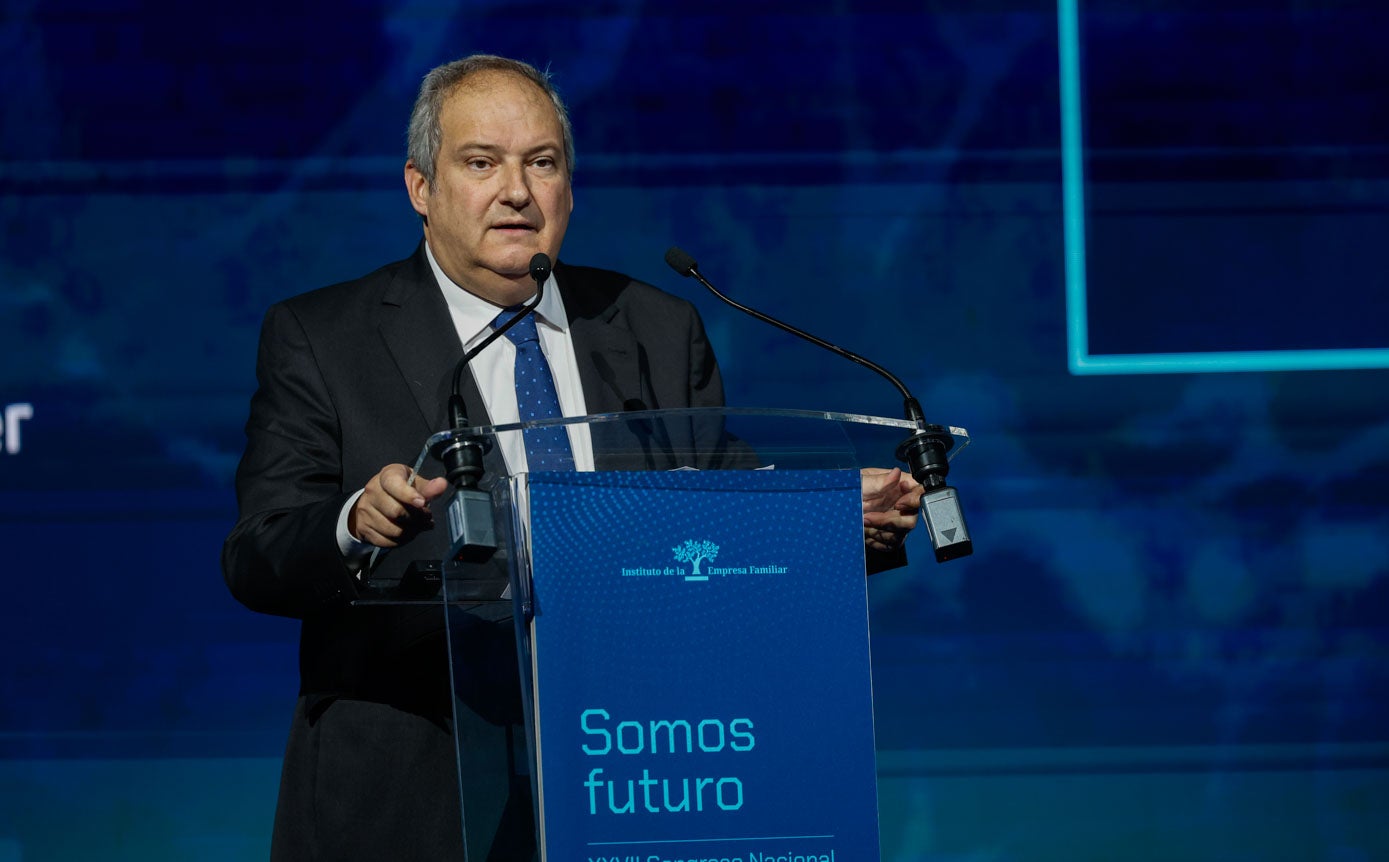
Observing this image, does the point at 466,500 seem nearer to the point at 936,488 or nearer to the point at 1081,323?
the point at 936,488

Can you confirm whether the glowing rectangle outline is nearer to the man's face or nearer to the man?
the man

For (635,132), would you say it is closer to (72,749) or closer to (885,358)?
(885,358)

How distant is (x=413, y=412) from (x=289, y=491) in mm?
188

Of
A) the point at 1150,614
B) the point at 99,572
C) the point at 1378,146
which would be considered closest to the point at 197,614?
the point at 99,572

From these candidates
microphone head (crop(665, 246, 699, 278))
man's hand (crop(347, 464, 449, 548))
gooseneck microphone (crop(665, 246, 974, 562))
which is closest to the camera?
man's hand (crop(347, 464, 449, 548))

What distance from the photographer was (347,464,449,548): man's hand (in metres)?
1.53

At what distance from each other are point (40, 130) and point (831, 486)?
→ 2.39 metres

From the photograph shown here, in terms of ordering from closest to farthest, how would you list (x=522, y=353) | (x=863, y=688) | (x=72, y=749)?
(x=863, y=688)
(x=522, y=353)
(x=72, y=749)

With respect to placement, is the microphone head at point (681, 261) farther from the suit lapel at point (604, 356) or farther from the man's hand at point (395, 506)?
the man's hand at point (395, 506)

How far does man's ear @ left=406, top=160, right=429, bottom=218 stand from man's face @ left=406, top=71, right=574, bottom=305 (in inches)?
2.0

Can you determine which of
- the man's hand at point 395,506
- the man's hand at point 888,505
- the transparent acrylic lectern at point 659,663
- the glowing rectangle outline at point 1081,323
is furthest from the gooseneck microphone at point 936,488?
the glowing rectangle outline at point 1081,323

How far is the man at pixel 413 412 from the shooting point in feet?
5.70

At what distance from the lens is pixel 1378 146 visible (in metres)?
3.39

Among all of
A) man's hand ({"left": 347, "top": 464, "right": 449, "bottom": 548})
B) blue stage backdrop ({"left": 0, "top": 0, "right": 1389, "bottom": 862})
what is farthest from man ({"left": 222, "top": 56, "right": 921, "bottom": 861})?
blue stage backdrop ({"left": 0, "top": 0, "right": 1389, "bottom": 862})
